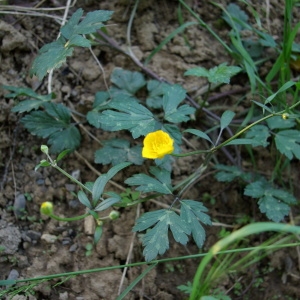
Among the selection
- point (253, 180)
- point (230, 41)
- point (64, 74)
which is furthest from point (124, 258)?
point (230, 41)

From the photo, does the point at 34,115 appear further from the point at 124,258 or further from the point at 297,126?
the point at 297,126

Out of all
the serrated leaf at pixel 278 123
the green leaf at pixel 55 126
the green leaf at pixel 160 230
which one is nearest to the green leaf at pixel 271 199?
the serrated leaf at pixel 278 123

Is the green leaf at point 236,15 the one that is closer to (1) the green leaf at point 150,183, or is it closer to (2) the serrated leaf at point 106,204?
(1) the green leaf at point 150,183

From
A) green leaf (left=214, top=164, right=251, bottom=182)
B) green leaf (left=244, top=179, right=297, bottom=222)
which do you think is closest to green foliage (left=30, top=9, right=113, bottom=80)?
green leaf (left=214, top=164, right=251, bottom=182)

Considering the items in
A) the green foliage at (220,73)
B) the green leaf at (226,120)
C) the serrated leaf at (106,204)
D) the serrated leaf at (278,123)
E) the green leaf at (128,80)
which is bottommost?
the serrated leaf at (278,123)

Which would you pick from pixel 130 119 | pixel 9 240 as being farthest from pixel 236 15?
pixel 9 240

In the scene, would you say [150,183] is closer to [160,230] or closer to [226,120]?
[160,230]
